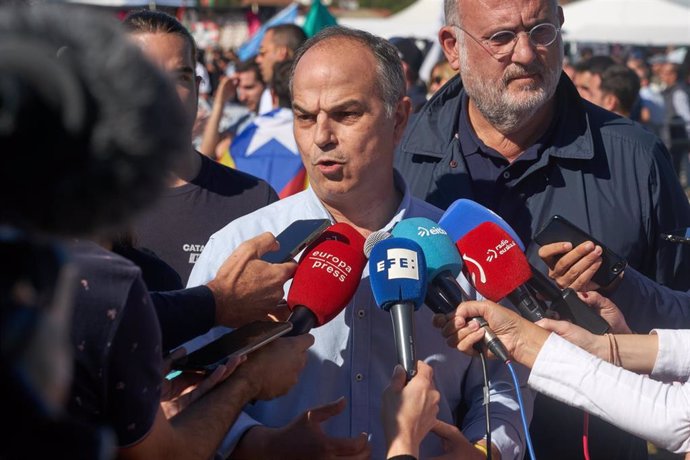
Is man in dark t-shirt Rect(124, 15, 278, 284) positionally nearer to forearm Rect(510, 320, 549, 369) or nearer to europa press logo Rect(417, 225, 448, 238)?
europa press logo Rect(417, 225, 448, 238)

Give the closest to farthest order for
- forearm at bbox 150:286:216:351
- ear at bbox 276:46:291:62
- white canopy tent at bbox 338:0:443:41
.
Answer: forearm at bbox 150:286:216:351 → ear at bbox 276:46:291:62 → white canopy tent at bbox 338:0:443:41

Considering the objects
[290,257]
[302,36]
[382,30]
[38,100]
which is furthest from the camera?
[382,30]

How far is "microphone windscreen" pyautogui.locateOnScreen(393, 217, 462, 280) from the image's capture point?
2471 millimetres

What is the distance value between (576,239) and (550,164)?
708 mm

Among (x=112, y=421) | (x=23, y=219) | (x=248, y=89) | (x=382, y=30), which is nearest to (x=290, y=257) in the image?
(x=112, y=421)

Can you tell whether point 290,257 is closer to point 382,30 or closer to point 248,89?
point 248,89

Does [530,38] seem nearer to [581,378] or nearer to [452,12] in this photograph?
[452,12]

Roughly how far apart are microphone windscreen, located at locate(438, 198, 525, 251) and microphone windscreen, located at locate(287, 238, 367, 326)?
325 millimetres

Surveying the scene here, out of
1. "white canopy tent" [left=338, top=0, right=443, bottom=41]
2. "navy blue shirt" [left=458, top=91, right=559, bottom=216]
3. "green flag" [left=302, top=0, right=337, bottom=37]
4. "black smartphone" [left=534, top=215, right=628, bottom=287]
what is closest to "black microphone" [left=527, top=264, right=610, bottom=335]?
"black smartphone" [left=534, top=215, right=628, bottom=287]

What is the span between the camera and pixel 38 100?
0.84 metres

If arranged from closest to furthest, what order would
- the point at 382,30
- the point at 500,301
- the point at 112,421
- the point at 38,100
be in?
the point at 38,100 → the point at 112,421 → the point at 500,301 → the point at 382,30

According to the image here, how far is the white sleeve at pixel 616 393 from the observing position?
2344 mm

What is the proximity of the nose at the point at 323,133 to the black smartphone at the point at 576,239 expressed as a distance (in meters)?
0.67

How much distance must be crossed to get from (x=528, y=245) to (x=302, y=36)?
4757mm
